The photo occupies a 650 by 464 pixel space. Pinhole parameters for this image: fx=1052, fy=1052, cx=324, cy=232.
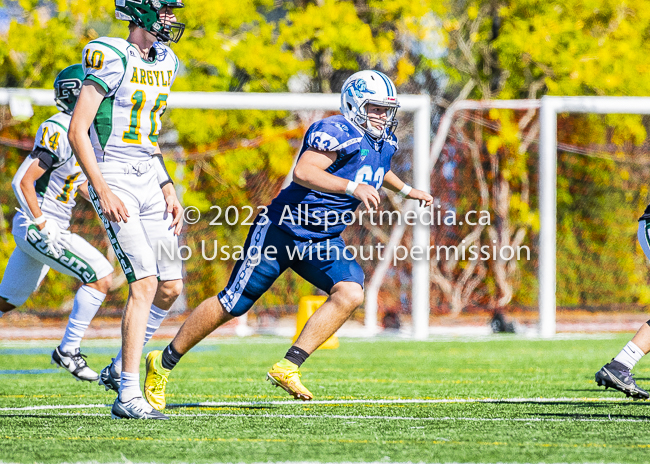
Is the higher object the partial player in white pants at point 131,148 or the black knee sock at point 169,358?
the partial player in white pants at point 131,148

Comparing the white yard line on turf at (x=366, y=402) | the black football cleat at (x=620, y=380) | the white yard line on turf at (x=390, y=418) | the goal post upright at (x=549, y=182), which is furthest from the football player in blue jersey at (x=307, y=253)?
the goal post upright at (x=549, y=182)

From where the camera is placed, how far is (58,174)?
22.0 ft

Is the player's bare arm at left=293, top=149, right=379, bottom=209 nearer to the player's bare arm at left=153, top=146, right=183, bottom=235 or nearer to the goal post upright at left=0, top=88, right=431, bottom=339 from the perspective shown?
the player's bare arm at left=153, top=146, right=183, bottom=235

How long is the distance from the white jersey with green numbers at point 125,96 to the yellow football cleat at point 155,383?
1.01m

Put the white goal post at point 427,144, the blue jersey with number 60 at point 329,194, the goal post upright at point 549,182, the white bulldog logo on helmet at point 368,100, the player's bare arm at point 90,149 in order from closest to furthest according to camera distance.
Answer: the player's bare arm at point 90,149 < the blue jersey with number 60 at point 329,194 < the white bulldog logo on helmet at point 368,100 < the white goal post at point 427,144 < the goal post upright at point 549,182

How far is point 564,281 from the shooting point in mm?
13352

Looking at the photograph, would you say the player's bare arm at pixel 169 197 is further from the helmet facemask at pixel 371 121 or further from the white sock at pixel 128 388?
Answer: the helmet facemask at pixel 371 121

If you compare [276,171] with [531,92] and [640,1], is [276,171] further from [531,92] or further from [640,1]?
[640,1]

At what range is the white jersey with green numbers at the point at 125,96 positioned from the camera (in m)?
4.78

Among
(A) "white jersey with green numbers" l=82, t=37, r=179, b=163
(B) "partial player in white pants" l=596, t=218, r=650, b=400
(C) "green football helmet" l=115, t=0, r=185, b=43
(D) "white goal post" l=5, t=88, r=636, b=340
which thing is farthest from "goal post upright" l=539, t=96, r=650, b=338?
(C) "green football helmet" l=115, t=0, r=185, b=43

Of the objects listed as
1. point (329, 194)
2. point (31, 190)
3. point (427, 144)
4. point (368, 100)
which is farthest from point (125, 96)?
point (427, 144)

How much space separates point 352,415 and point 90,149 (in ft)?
5.69

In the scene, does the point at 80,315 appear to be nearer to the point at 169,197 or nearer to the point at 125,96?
the point at 169,197

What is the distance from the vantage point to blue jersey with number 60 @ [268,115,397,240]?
5227 mm
